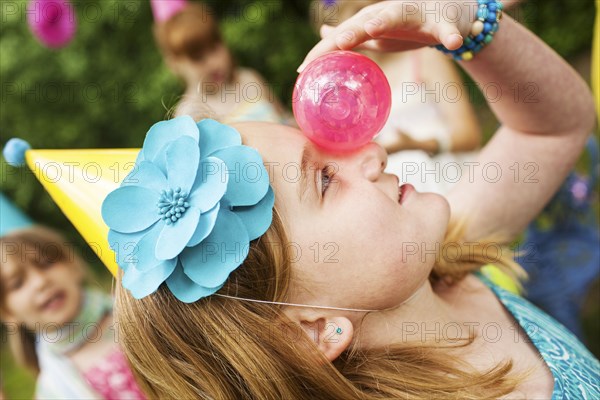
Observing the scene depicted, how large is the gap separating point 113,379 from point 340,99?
1923 millimetres

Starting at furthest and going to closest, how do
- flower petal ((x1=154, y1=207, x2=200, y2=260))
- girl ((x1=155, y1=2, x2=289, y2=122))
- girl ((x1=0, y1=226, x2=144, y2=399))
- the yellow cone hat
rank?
girl ((x1=155, y1=2, x2=289, y2=122))
girl ((x1=0, y1=226, x2=144, y2=399))
the yellow cone hat
flower petal ((x1=154, y1=207, x2=200, y2=260))

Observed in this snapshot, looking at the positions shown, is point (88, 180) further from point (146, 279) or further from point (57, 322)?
point (57, 322)

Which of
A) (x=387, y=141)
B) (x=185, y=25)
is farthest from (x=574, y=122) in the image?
(x=185, y=25)

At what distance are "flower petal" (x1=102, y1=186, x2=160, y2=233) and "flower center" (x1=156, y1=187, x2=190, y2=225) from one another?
0.08 ft

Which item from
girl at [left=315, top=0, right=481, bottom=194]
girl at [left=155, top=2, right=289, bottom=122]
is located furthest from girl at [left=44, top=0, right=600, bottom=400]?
girl at [left=155, top=2, right=289, bottom=122]

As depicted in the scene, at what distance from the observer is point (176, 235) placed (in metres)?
1.27

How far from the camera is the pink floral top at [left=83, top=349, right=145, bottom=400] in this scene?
261 cm

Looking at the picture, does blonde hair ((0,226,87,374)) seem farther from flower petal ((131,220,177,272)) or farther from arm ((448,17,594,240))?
arm ((448,17,594,240))

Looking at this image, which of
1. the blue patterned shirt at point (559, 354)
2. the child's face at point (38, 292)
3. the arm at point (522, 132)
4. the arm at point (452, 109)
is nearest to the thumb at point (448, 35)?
the arm at point (522, 132)

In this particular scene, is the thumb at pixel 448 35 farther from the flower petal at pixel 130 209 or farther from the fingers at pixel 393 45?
the flower petal at pixel 130 209

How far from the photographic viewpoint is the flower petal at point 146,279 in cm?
128

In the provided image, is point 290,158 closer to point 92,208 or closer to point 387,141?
point 92,208

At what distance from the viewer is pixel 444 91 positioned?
3.13 meters

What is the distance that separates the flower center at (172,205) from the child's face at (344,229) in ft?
0.69
